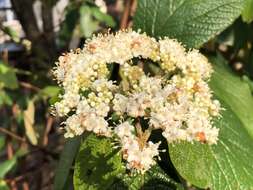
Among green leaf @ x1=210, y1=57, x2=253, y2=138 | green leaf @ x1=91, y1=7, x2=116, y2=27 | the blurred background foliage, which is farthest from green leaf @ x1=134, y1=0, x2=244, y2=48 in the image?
green leaf @ x1=91, y1=7, x2=116, y2=27

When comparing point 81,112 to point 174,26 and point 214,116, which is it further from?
point 174,26

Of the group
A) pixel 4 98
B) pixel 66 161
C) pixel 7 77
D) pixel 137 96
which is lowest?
pixel 4 98

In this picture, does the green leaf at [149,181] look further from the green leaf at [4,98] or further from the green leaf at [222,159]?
the green leaf at [4,98]

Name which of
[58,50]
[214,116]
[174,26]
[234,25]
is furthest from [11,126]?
[214,116]

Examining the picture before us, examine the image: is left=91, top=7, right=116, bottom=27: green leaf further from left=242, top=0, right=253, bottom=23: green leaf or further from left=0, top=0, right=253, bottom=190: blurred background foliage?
left=242, top=0, right=253, bottom=23: green leaf

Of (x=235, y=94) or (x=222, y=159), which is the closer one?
(x=222, y=159)

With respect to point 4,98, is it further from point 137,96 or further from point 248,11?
point 137,96

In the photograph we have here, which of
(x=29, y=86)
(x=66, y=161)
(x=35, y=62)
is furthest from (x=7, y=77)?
(x=66, y=161)
